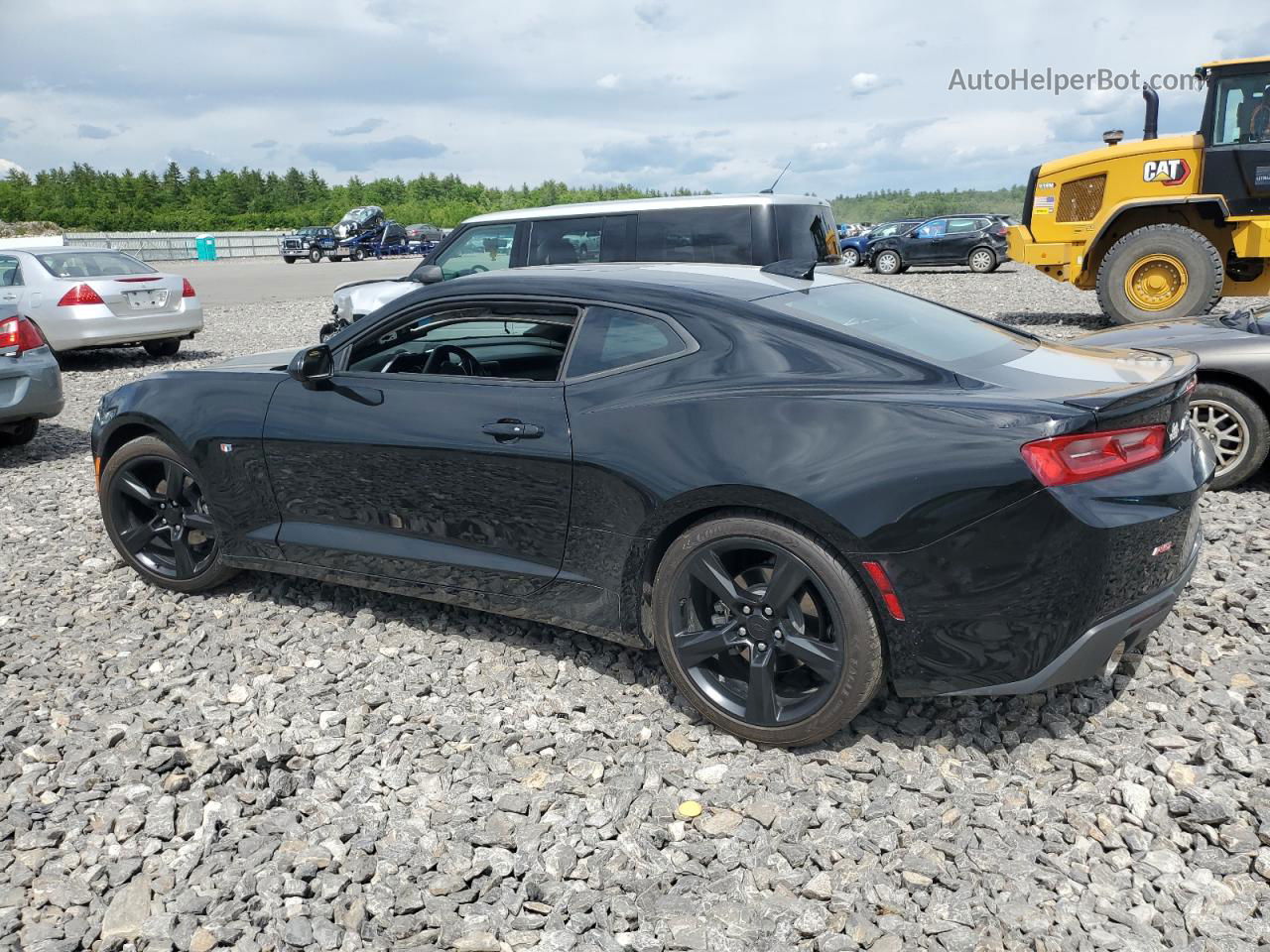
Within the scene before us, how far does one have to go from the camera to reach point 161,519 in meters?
4.59

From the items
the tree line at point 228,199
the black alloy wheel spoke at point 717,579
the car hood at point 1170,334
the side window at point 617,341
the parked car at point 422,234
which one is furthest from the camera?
the tree line at point 228,199

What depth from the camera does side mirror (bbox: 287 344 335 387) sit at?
12.8 feet

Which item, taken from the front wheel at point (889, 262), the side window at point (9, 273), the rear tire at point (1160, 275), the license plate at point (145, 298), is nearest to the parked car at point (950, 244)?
the front wheel at point (889, 262)

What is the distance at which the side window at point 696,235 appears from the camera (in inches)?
337

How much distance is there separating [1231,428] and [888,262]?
23428mm

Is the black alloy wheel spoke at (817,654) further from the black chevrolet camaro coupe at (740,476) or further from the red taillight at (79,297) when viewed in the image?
the red taillight at (79,297)

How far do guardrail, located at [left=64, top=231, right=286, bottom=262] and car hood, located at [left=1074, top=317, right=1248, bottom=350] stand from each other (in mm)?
51601

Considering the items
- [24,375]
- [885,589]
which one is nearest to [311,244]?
[24,375]

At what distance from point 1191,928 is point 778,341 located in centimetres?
189

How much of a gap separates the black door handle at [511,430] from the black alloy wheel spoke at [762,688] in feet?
3.39

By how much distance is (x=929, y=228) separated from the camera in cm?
2695

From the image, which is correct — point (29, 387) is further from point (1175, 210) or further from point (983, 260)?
point (983, 260)

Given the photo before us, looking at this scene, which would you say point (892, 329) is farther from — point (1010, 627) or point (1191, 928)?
point (1191, 928)

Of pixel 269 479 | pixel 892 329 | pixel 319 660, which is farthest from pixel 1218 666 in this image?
pixel 269 479
